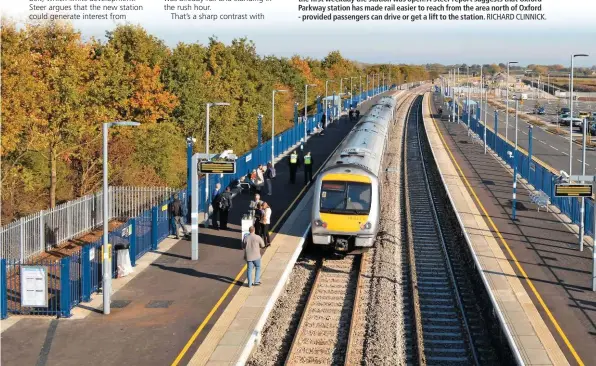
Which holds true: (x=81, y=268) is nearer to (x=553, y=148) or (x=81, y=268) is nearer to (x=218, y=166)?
(x=218, y=166)

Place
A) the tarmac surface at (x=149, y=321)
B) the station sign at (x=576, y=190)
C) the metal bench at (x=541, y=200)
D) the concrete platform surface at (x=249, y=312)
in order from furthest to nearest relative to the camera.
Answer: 1. the metal bench at (x=541, y=200)
2. the station sign at (x=576, y=190)
3. the concrete platform surface at (x=249, y=312)
4. the tarmac surface at (x=149, y=321)

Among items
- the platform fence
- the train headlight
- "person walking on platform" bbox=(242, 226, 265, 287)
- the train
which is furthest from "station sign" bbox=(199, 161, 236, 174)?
the platform fence

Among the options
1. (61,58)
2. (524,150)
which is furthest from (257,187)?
(524,150)

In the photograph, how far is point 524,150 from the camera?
54.2 meters

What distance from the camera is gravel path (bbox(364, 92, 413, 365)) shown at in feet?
50.6

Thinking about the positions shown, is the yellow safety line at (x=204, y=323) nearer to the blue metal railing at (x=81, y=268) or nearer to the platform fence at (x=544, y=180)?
the blue metal railing at (x=81, y=268)

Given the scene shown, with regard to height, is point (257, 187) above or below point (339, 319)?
above

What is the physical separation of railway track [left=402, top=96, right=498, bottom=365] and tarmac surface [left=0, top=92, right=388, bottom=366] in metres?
4.55

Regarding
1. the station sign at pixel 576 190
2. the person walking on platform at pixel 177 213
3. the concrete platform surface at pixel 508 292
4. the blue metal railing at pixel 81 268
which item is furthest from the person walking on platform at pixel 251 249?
the station sign at pixel 576 190

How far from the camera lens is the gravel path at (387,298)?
50.6 feet

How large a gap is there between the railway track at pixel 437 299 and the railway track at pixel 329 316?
1.44 m

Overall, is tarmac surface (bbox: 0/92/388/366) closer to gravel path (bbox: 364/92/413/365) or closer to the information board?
the information board

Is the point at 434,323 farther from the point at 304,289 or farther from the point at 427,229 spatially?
the point at 427,229

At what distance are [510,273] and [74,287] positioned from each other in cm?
1134
